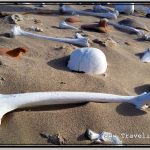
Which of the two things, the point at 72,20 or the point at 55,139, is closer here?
the point at 55,139

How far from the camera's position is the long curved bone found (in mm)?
2094

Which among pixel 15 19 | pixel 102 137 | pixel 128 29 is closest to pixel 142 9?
pixel 128 29

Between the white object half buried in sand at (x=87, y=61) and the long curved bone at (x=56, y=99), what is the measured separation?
1.01 ft

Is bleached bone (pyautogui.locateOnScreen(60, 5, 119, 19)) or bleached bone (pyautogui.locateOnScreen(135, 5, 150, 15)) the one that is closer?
bleached bone (pyautogui.locateOnScreen(60, 5, 119, 19))

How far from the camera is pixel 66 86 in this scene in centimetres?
240

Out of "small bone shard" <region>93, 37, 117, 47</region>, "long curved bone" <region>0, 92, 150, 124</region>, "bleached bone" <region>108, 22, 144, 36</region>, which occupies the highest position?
"long curved bone" <region>0, 92, 150, 124</region>

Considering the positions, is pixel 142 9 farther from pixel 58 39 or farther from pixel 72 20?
pixel 58 39

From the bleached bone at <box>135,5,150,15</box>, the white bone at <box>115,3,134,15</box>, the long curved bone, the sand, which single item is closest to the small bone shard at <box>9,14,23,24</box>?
the sand

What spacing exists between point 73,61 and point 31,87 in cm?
38

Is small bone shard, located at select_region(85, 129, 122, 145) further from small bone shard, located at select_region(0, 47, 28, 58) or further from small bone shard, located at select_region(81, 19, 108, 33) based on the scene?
small bone shard, located at select_region(81, 19, 108, 33)

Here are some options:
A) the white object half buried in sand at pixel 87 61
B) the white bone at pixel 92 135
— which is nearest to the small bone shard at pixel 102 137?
the white bone at pixel 92 135

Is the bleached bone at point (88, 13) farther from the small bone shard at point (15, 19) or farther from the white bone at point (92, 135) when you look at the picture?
the white bone at point (92, 135)

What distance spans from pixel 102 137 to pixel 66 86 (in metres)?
0.48

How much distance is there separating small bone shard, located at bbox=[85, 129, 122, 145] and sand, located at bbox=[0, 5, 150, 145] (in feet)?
0.09
